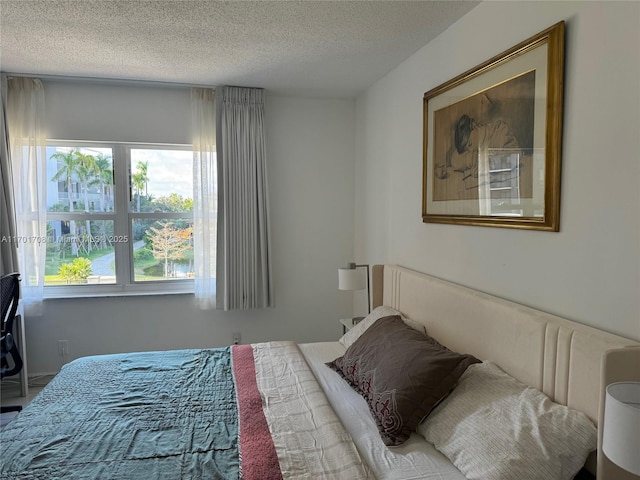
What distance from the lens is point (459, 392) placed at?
169 centimetres

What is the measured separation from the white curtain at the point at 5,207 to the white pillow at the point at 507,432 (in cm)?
336

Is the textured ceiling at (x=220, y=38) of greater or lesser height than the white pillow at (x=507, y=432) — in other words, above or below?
above

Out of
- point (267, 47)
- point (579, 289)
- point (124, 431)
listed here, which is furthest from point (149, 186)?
point (579, 289)

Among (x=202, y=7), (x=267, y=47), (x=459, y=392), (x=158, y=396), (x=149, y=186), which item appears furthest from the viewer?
(x=149, y=186)


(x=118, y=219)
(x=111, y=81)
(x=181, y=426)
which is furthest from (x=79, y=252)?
(x=181, y=426)

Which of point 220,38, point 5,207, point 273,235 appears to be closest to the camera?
point 220,38

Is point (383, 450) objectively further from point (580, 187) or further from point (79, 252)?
point (79, 252)

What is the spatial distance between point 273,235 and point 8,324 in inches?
82.9

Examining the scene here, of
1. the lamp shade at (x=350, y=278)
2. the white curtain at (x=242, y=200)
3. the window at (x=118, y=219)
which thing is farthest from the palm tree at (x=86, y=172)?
the lamp shade at (x=350, y=278)

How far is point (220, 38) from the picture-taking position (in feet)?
8.50

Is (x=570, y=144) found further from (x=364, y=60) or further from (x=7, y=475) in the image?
(x=7, y=475)

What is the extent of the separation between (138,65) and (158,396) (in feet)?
7.85

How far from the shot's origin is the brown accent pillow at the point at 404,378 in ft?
5.40

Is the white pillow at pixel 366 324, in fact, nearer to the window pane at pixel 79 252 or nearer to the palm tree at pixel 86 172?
the window pane at pixel 79 252
